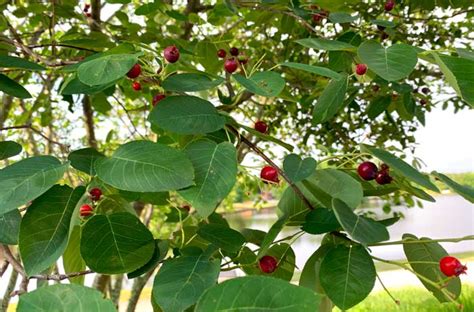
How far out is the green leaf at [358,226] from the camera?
0.39m

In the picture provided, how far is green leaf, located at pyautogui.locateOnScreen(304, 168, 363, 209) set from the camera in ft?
1.49

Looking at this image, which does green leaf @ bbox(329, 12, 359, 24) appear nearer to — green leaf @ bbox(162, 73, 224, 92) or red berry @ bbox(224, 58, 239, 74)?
red berry @ bbox(224, 58, 239, 74)

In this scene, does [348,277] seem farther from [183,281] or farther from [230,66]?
[230,66]

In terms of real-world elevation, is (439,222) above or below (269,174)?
below

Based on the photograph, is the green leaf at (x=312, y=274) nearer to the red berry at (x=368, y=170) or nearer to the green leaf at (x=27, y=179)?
the red berry at (x=368, y=170)

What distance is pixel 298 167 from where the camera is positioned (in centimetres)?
46

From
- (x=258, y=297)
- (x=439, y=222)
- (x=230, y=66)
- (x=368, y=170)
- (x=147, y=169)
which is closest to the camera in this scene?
(x=258, y=297)

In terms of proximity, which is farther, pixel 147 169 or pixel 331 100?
pixel 331 100

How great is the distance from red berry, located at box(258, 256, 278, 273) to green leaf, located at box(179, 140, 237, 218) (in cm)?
13

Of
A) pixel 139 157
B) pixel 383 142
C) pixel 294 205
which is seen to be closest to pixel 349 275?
pixel 294 205

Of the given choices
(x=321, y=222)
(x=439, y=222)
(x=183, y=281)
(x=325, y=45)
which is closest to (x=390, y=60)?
(x=325, y=45)

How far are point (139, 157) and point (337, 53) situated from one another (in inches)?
18.9

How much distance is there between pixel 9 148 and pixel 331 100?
0.34m

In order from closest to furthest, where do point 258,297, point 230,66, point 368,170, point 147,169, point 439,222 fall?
point 258,297, point 147,169, point 368,170, point 230,66, point 439,222
